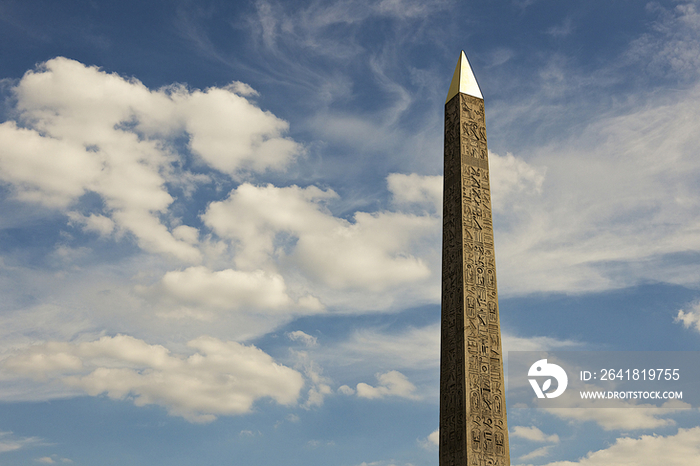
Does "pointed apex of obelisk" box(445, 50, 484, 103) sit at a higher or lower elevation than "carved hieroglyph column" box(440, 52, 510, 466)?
higher

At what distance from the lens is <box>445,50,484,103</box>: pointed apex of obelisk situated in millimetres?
20703

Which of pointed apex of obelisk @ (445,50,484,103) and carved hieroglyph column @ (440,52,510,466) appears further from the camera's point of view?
pointed apex of obelisk @ (445,50,484,103)

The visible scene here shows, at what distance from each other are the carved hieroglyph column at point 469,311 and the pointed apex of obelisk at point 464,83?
0.20 meters

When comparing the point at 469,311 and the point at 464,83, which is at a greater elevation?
the point at 464,83

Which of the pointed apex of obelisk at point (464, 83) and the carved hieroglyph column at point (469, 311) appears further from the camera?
the pointed apex of obelisk at point (464, 83)

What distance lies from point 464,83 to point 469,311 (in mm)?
6952

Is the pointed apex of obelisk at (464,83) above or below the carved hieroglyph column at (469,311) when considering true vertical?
above

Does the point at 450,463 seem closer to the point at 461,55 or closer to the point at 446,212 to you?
the point at 446,212

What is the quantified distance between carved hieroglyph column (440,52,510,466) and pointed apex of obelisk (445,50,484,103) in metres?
0.20

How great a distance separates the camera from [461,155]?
19.5 m

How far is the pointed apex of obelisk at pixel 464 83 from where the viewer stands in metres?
20.7

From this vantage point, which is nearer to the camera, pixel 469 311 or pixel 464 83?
pixel 469 311

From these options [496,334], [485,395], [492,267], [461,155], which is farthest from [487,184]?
[485,395]

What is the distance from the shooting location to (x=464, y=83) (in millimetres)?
20828
